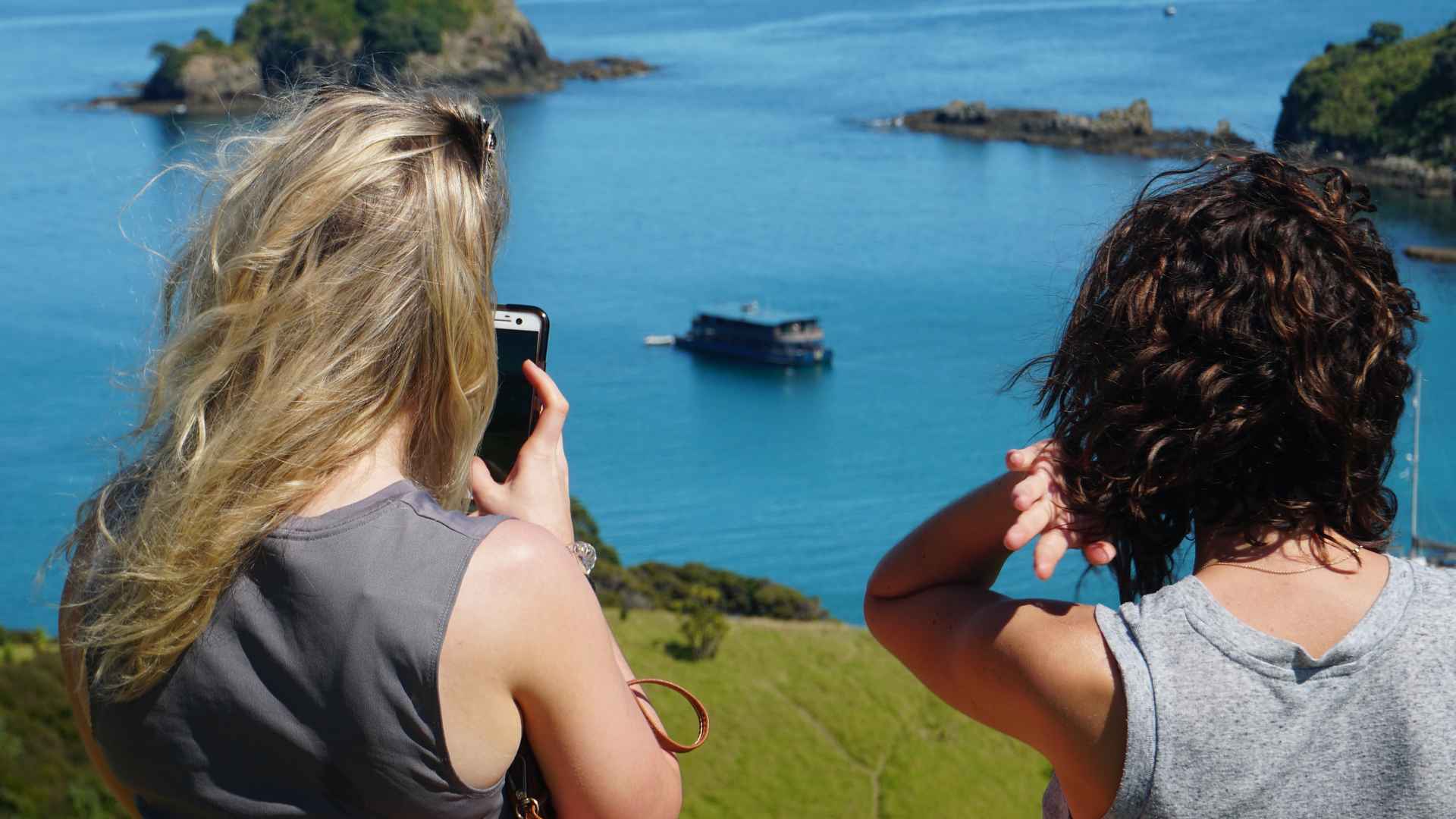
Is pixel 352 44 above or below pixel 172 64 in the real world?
above

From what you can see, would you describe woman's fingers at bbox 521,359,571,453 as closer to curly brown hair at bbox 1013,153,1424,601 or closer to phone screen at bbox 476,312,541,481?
phone screen at bbox 476,312,541,481

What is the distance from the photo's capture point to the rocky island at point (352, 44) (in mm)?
48188

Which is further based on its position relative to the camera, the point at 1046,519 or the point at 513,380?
the point at 513,380

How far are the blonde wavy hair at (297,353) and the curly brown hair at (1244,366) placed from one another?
554mm

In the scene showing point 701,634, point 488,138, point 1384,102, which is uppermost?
point 488,138

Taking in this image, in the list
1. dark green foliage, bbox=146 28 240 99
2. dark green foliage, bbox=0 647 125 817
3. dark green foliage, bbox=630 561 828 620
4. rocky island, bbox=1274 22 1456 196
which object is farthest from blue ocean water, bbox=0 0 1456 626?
dark green foliage, bbox=630 561 828 620

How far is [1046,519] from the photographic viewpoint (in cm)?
112

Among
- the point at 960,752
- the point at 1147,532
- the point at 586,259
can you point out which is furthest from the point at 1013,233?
the point at 1147,532

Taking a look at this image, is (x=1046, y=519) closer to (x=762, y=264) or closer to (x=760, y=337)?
(x=760, y=337)

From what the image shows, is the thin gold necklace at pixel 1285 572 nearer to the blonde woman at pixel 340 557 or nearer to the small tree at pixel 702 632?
the blonde woman at pixel 340 557

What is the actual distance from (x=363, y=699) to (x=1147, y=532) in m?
0.69

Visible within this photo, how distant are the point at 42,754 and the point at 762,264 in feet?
112

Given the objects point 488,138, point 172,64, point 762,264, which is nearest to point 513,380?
point 488,138

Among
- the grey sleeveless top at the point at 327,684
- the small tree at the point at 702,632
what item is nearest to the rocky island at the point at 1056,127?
the small tree at the point at 702,632
